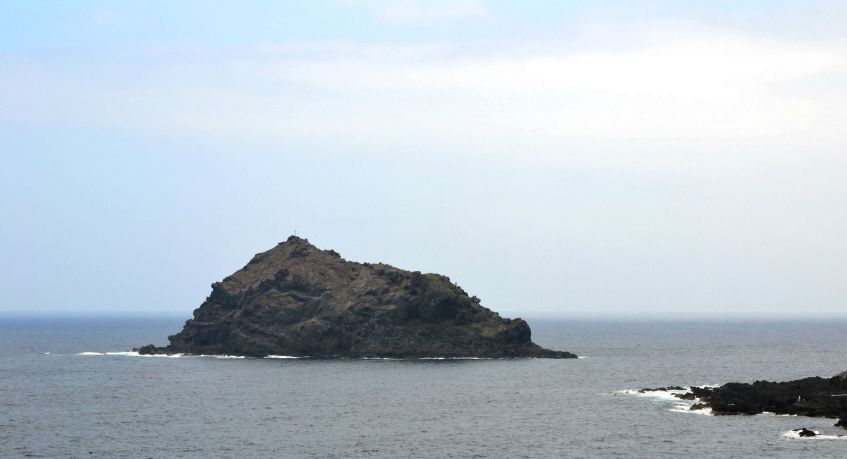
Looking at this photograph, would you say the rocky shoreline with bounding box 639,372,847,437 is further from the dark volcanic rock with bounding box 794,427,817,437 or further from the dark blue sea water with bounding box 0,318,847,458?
the dark volcanic rock with bounding box 794,427,817,437

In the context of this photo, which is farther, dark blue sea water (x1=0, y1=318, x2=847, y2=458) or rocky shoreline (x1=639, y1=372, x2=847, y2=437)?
rocky shoreline (x1=639, y1=372, x2=847, y2=437)

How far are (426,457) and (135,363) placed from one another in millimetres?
94771

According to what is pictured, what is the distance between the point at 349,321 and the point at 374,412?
2827 inches

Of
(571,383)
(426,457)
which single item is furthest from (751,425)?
(571,383)

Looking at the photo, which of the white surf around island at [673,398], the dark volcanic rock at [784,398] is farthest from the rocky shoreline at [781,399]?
the white surf around island at [673,398]

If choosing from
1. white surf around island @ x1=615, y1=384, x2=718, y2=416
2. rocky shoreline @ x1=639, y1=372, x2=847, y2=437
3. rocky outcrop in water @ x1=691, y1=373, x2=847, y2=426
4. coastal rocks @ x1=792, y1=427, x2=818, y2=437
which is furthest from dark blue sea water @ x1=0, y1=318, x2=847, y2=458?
rocky outcrop in water @ x1=691, y1=373, x2=847, y2=426

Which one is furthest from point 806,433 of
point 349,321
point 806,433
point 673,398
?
point 349,321

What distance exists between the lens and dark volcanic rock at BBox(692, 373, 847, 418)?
307 feet

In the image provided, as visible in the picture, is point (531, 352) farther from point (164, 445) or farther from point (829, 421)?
point (164, 445)

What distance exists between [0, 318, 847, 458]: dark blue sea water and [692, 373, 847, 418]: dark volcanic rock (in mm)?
2853

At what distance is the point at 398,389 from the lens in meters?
120

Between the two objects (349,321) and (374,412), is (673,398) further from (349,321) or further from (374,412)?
(349,321)

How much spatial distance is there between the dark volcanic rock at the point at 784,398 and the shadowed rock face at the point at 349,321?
6510 centimetres

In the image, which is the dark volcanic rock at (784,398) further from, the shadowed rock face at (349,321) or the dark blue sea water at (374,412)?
the shadowed rock face at (349,321)
